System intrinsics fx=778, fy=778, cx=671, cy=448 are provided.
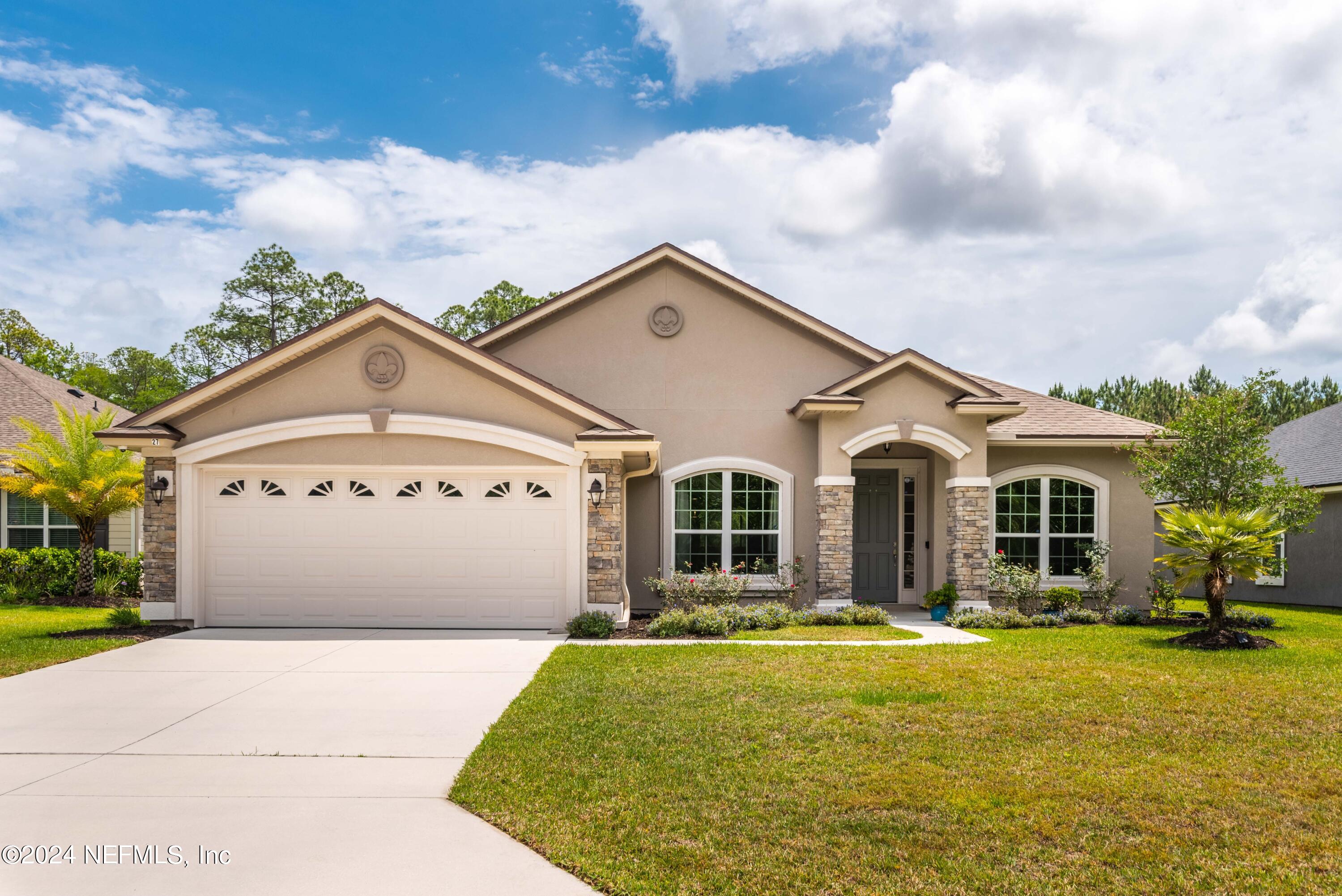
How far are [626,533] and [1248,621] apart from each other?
9852mm

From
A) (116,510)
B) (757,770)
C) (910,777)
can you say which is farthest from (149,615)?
(910,777)

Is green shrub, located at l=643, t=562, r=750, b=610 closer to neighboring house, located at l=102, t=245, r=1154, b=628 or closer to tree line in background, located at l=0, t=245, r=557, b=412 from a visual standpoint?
neighboring house, located at l=102, t=245, r=1154, b=628

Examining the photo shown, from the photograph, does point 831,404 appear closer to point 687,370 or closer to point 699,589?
point 687,370

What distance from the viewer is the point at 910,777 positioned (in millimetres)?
4988

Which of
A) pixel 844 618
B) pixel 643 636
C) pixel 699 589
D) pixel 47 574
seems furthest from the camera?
pixel 47 574

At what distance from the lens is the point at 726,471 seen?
526 inches

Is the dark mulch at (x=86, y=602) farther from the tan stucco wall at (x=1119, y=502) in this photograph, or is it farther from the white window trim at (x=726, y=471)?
the tan stucco wall at (x=1119, y=502)

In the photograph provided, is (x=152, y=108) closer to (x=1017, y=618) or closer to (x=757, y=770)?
(x=757, y=770)

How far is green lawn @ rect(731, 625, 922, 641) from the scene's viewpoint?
10625 millimetres

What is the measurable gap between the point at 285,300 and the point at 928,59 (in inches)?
1347

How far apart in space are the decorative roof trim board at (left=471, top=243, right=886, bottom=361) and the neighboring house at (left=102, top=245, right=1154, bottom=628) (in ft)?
0.14

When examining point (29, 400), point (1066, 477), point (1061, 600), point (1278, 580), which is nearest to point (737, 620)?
point (1061, 600)

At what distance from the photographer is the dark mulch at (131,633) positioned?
403 inches

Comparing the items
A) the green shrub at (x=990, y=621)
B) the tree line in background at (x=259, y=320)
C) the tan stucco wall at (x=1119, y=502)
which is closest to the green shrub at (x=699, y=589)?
the green shrub at (x=990, y=621)
